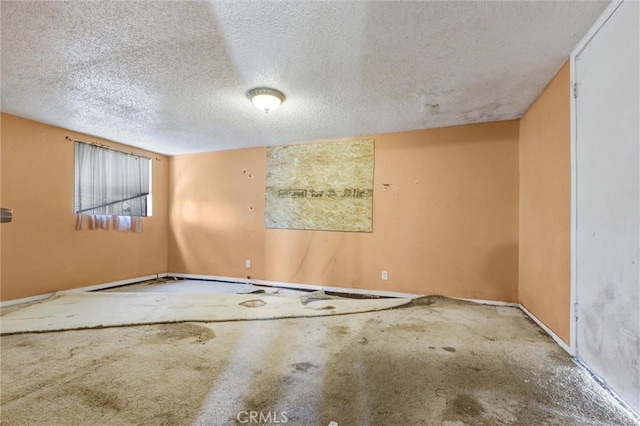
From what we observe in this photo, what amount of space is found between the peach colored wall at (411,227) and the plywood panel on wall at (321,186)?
13cm

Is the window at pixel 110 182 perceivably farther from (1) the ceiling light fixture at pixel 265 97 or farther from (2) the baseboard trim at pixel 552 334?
(2) the baseboard trim at pixel 552 334

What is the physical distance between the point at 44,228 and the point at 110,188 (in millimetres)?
1008

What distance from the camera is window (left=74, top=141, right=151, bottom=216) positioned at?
4250 millimetres

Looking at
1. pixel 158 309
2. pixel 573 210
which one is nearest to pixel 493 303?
pixel 573 210

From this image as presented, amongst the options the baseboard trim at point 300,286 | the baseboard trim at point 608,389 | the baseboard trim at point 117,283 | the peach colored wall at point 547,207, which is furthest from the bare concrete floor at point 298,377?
the baseboard trim at point 117,283

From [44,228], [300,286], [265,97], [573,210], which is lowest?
[300,286]

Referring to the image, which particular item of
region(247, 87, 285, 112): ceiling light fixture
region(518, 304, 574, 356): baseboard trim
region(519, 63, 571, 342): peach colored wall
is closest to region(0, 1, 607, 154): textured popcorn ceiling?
region(247, 87, 285, 112): ceiling light fixture

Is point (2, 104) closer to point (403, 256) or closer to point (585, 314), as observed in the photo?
point (403, 256)

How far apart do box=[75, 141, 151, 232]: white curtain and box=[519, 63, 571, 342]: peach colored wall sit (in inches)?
222

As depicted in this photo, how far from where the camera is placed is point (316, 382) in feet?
6.01

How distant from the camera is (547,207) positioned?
107 inches

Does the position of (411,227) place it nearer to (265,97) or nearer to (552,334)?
(552,334)

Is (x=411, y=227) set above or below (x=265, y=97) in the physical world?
below

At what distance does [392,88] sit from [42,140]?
4407mm
